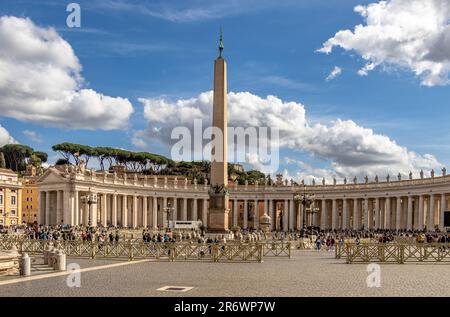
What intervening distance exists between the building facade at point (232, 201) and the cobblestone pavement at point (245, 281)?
5052 cm

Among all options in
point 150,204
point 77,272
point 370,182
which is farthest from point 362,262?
point 150,204

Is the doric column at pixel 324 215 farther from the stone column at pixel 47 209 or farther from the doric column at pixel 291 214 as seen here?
the stone column at pixel 47 209

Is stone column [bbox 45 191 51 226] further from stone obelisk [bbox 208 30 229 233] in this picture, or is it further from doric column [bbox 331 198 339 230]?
stone obelisk [bbox 208 30 229 233]

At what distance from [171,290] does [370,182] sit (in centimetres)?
7600

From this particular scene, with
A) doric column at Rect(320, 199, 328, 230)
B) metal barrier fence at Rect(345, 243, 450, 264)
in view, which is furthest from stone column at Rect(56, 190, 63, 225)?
metal barrier fence at Rect(345, 243, 450, 264)

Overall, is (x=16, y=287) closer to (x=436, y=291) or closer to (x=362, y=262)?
(x=436, y=291)

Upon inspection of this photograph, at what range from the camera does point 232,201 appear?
348 feet

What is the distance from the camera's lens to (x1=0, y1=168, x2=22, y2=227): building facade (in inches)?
3543

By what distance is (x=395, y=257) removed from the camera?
2688 centimetres

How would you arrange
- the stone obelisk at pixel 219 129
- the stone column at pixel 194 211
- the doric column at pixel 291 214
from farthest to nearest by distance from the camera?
the doric column at pixel 291 214 → the stone column at pixel 194 211 → the stone obelisk at pixel 219 129

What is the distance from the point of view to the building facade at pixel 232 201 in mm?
78562

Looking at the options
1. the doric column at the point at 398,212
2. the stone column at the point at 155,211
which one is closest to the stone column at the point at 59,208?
the stone column at the point at 155,211

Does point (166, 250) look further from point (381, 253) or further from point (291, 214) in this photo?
point (291, 214)

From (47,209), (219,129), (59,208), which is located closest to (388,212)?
(59,208)
